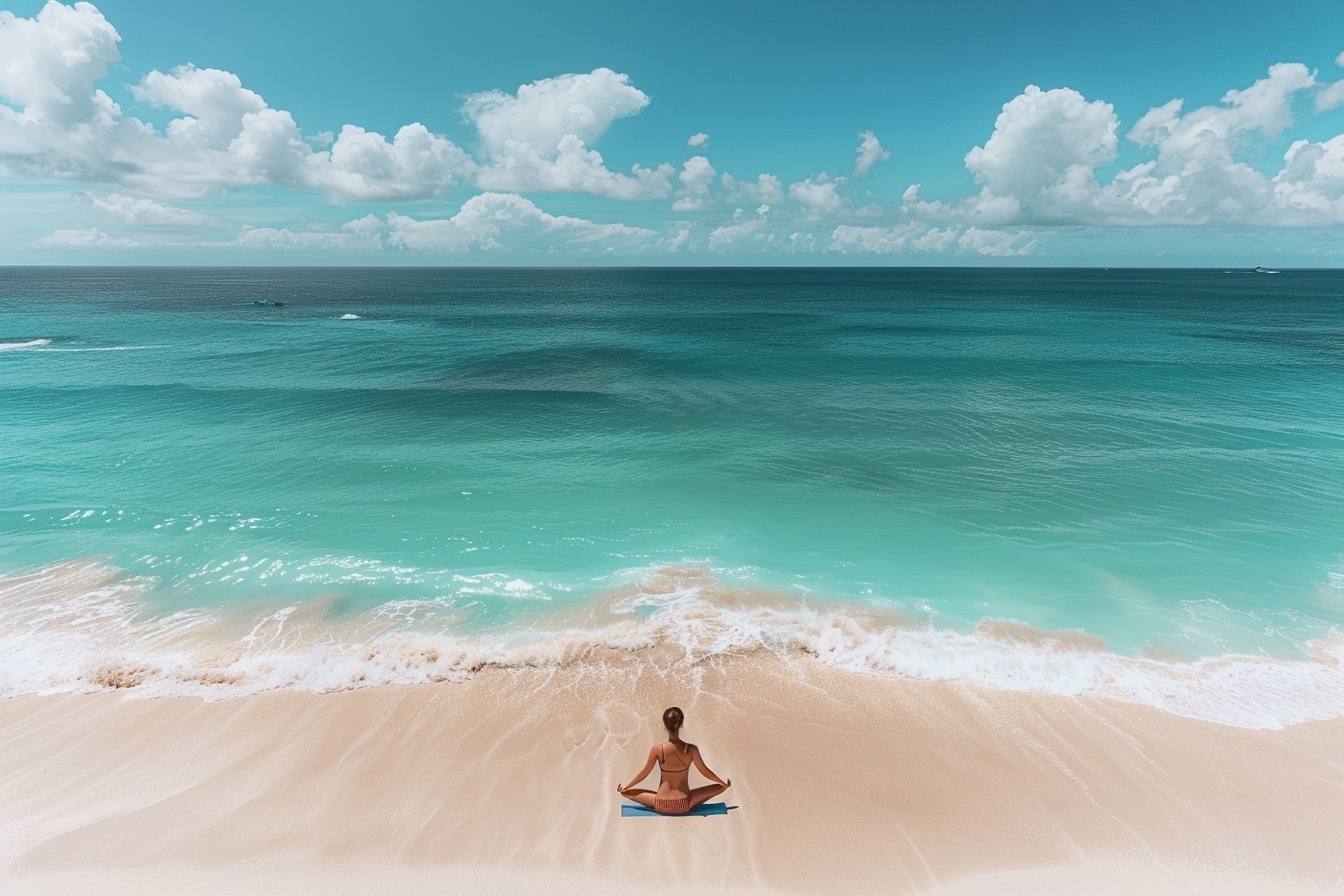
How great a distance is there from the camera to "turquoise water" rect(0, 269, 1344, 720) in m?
15.9

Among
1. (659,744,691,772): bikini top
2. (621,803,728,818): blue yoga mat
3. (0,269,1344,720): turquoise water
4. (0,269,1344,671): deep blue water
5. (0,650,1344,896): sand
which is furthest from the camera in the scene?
(0,269,1344,671): deep blue water

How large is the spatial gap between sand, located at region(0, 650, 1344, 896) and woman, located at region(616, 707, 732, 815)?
558 millimetres

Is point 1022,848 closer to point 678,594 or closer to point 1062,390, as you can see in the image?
point 678,594

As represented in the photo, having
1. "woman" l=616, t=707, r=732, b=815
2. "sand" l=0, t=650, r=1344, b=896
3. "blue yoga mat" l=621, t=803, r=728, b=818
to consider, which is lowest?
"sand" l=0, t=650, r=1344, b=896

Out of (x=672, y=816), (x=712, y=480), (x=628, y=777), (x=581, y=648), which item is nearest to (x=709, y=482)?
(x=712, y=480)

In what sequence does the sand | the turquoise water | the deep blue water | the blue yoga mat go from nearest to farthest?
the sand → the blue yoga mat → the turquoise water → the deep blue water

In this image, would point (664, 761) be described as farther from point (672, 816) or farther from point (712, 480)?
point (712, 480)

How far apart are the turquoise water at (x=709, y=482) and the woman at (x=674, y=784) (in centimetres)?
675

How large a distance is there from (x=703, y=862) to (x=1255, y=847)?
854 cm

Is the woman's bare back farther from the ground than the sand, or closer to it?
farther from the ground

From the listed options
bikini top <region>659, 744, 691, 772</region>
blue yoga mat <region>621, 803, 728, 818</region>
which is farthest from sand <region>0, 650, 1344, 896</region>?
bikini top <region>659, 744, 691, 772</region>

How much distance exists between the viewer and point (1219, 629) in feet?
46.1

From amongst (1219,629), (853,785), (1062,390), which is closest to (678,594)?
(853,785)

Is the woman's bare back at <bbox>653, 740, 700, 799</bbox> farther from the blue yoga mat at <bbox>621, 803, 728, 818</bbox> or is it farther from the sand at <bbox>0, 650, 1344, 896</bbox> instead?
the sand at <bbox>0, 650, 1344, 896</bbox>
